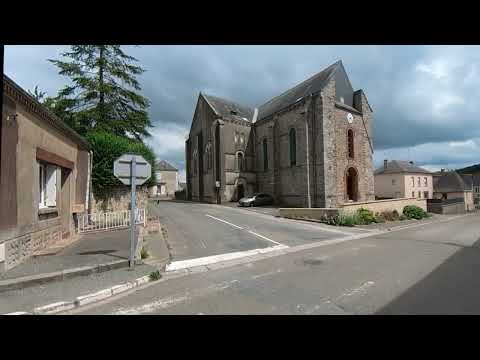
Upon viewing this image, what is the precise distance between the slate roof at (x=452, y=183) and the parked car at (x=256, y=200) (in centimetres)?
3994

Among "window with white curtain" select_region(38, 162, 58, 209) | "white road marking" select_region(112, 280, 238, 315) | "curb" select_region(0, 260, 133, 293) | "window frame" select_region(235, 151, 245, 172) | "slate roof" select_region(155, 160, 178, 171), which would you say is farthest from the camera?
"slate roof" select_region(155, 160, 178, 171)

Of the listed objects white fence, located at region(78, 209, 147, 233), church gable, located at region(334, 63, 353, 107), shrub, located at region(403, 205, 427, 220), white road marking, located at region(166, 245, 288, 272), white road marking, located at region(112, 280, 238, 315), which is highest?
church gable, located at region(334, 63, 353, 107)

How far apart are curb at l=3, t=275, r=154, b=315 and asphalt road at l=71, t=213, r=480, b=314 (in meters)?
0.28

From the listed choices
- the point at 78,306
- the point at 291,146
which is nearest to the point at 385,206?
the point at 291,146

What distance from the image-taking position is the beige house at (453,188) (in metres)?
42.3

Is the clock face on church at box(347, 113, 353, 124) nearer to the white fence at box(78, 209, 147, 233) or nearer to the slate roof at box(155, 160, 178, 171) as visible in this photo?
the white fence at box(78, 209, 147, 233)

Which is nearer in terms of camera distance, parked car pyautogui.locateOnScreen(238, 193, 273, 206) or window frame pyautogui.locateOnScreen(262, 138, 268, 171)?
parked car pyautogui.locateOnScreen(238, 193, 273, 206)

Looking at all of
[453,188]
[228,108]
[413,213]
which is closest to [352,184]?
[413,213]

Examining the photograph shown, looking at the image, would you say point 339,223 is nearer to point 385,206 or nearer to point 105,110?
point 385,206

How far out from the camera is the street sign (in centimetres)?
564

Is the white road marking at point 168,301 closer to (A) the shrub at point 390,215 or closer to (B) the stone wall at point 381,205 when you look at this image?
(B) the stone wall at point 381,205

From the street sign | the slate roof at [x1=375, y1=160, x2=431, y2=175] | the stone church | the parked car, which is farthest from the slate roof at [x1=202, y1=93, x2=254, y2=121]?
the slate roof at [x1=375, y1=160, x2=431, y2=175]

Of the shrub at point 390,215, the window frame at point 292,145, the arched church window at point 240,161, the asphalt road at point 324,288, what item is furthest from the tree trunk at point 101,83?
the shrub at point 390,215

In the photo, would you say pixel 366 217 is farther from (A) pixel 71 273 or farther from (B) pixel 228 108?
(B) pixel 228 108
